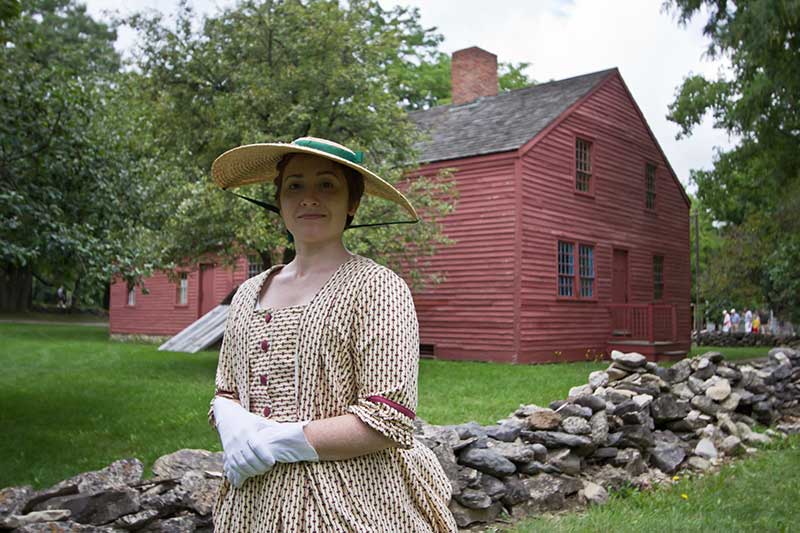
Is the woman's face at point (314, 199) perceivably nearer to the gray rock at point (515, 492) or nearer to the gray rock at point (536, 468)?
the gray rock at point (515, 492)

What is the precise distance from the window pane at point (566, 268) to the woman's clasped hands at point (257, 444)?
57.4 feet

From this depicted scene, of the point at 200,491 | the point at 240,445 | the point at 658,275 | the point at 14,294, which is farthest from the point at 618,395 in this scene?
the point at 14,294

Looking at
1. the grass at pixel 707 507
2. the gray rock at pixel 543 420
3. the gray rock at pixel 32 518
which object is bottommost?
the grass at pixel 707 507

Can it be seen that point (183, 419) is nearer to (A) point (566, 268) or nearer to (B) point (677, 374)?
(B) point (677, 374)

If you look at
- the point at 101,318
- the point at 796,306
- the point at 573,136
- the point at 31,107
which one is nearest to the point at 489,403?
the point at 31,107

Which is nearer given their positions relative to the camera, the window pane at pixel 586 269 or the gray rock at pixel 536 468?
the gray rock at pixel 536 468

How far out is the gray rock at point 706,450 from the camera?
300 inches

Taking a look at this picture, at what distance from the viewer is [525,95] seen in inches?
839

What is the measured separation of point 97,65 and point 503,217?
1145 inches

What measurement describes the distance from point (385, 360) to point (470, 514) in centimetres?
376

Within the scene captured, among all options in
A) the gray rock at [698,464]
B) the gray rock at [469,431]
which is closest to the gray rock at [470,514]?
the gray rock at [469,431]

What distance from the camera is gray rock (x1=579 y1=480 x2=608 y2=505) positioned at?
19.6 feet

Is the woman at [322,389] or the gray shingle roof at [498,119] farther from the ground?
the gray shingle roof at [498,119]

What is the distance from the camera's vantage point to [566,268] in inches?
763
